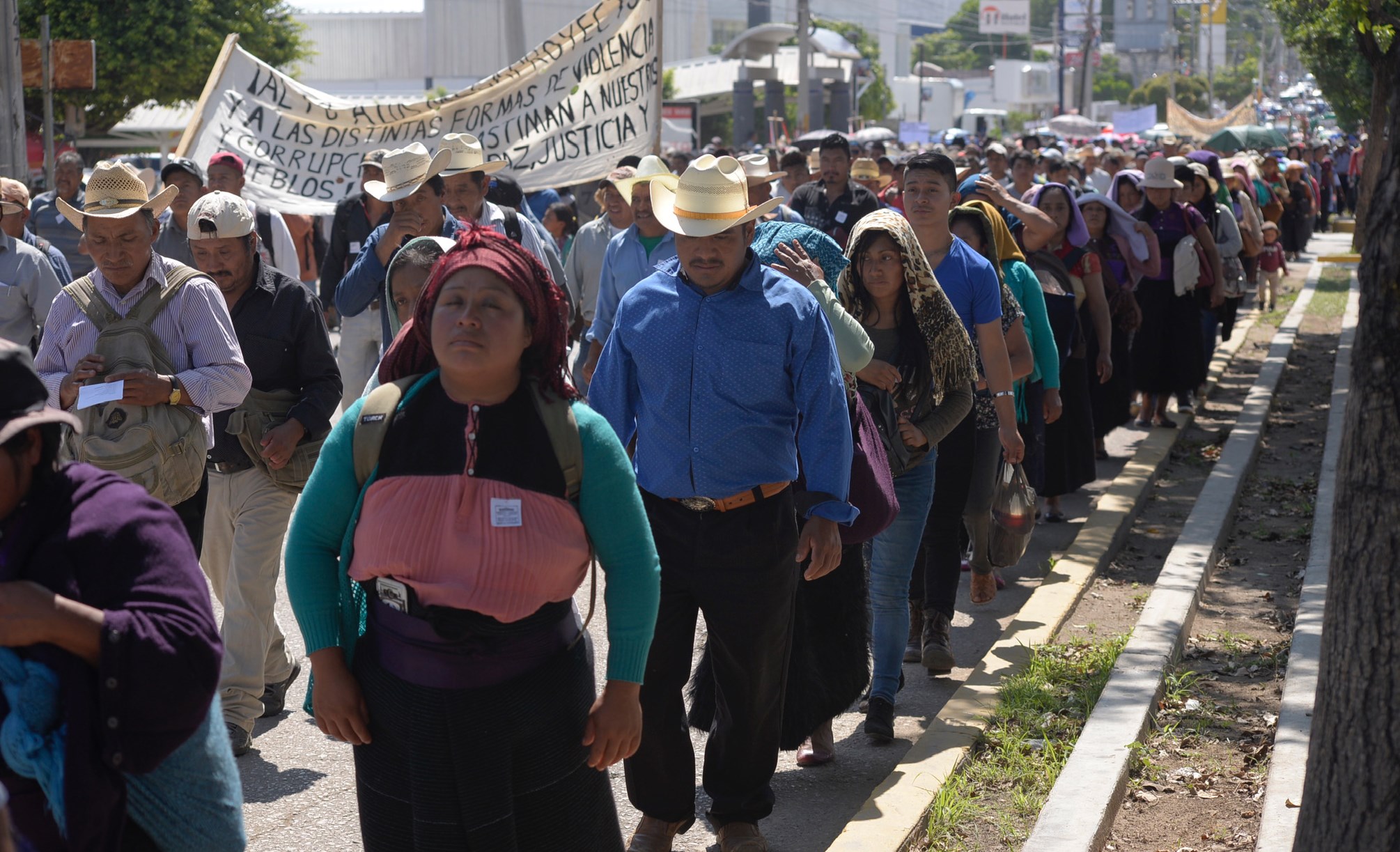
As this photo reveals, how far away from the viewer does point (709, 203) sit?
173 inches

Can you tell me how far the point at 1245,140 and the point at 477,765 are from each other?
3658 centimetres

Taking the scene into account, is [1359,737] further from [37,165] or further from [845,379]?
[37,165]

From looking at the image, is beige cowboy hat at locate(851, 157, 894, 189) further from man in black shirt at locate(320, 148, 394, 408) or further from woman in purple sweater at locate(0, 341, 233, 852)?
woman in purple sweater at locate(0, 341, 233, 852)

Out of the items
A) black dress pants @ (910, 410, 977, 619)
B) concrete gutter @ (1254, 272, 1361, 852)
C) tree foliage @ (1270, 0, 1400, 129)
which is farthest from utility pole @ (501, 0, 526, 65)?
black dress pants @ (910, 410, 977, 619)

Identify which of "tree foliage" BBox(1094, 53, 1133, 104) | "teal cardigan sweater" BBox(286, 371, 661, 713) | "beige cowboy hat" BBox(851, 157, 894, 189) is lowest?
"teal cardigan sweater" BBox(286, 371, 661, 713)

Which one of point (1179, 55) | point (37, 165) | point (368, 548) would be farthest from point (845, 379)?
point (1179, 55)

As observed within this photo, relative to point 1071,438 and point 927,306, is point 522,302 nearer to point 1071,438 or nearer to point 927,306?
point 927,306

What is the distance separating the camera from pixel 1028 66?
139 metres

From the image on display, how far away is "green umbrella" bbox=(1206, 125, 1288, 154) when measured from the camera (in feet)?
119

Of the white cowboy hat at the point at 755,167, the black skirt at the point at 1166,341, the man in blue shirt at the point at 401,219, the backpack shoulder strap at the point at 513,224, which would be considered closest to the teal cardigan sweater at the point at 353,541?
the man in blue shirt at the point at 401,219

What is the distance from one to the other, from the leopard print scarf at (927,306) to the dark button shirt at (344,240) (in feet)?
11.6

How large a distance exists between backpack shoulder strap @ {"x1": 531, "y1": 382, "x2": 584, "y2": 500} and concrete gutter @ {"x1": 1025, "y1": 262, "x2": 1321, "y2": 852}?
2088 mm

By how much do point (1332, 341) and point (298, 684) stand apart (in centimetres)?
1448

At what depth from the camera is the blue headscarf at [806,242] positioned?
499cm
